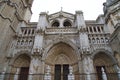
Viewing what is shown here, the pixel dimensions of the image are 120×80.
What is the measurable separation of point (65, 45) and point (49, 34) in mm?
2616

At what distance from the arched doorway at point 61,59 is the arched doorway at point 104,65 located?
266 centimetres

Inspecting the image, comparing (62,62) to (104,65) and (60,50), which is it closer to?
(60,50)

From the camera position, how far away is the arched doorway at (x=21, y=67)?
12464 mm

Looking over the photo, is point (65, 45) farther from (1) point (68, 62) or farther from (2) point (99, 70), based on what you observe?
(2) point (99, 70)

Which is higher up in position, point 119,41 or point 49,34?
point 49,34

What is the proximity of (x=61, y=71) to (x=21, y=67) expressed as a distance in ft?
16.0

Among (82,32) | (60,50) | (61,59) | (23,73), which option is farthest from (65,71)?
(82,32)

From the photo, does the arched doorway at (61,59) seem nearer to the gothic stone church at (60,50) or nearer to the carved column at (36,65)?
the gothic stone church at (60,50)

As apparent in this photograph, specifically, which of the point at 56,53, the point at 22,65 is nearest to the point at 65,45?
the point at 56,53

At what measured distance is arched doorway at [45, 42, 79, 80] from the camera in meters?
12.6

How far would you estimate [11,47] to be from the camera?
13492 mm

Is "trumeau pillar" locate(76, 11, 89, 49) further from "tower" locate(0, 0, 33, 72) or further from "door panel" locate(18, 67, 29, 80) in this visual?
"tower" locate(0, 0, 33, 72)

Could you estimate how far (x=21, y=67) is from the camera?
13.1 meters

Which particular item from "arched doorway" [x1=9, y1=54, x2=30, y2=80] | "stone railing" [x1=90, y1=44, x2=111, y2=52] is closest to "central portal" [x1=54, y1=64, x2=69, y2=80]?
"arched doorway" [x1=9, y1=54, x2=30, y2=80]
